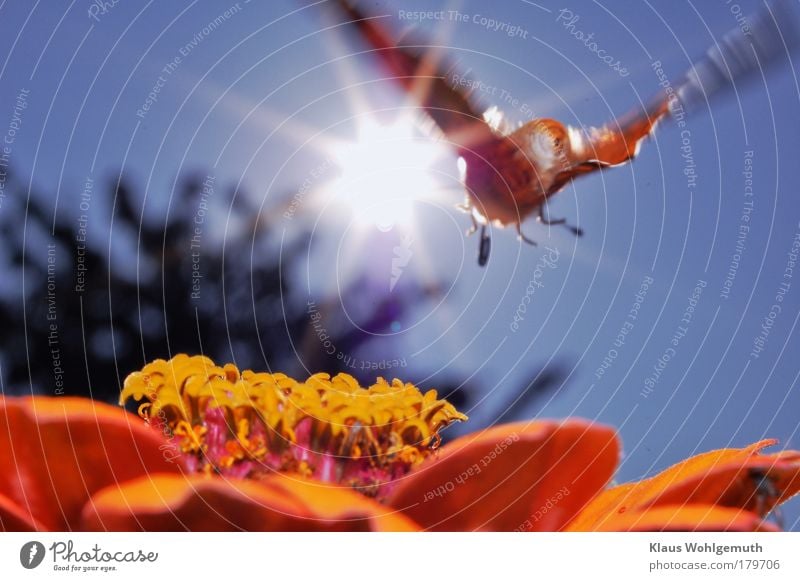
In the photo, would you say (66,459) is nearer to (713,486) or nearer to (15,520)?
(15,520)

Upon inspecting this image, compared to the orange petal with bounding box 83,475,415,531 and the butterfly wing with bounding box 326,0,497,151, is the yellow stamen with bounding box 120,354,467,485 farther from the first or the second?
the butterfly wing with bounding box 326,0,497,151

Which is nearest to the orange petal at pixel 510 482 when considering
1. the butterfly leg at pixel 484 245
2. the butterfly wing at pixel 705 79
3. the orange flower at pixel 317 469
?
the orange flower at pixel 317 469

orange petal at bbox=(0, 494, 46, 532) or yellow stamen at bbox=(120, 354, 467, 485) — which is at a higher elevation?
yellow stamen at bbox=(120, 354, 467, 485)

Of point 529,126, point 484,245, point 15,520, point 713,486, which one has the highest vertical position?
point 529,126

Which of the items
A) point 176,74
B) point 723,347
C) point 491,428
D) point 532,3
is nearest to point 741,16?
point 532,3

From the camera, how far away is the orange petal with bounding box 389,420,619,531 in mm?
1090

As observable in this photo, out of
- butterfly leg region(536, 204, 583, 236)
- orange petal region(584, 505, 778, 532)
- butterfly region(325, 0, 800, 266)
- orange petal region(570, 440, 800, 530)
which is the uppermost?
butterfly region(325, 0, 800, 266)

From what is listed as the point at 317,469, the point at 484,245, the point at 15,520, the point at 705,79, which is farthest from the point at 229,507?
the point at 705,79

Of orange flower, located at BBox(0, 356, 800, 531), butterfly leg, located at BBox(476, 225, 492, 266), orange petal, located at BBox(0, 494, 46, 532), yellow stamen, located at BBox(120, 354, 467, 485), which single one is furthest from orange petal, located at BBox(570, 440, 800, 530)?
orange petal, located at BBox(0, 494, 46, 532)

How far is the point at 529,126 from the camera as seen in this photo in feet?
3.76

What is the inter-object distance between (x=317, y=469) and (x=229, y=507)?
11 cm

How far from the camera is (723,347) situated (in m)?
1.18

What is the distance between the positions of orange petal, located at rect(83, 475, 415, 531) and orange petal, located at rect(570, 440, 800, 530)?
28 centimetres

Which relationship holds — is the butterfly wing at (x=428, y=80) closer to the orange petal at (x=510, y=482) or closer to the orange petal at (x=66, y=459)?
the orange petal at (x=510, y=482)
